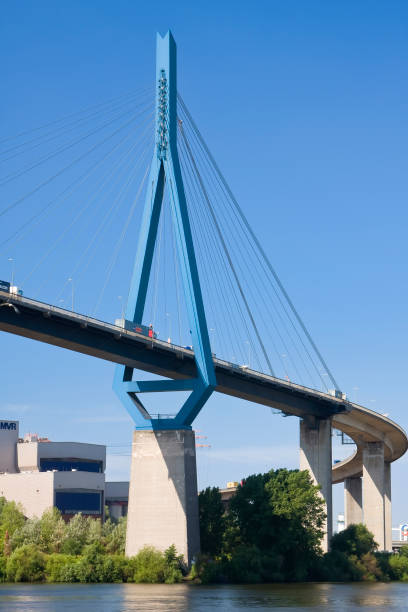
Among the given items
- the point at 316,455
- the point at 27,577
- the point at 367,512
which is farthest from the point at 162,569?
the point at 367,512

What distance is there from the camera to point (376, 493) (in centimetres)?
13938

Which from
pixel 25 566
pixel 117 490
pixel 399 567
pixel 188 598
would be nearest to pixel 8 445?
pixel 117 490

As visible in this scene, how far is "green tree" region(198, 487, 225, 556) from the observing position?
92.2m

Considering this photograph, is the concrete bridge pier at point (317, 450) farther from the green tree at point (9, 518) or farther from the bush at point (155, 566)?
the bush at point (155, 566)

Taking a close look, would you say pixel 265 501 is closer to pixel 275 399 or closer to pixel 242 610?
pixel 275 399

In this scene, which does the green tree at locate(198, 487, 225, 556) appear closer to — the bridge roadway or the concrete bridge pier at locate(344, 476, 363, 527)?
the bridge roadway

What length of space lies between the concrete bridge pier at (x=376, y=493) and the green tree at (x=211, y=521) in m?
47.0

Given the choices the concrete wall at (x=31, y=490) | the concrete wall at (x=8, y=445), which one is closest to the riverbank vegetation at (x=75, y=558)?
the concrete wall at (x=31, y=490)

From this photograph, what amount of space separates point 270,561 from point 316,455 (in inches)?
1025

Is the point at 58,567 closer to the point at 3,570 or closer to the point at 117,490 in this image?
the point at 3,570

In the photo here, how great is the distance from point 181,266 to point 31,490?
70.6m

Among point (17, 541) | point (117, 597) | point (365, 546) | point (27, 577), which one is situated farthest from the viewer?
point (365, 546)

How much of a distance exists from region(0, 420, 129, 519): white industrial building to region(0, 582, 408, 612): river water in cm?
6666

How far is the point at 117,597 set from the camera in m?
65.2
